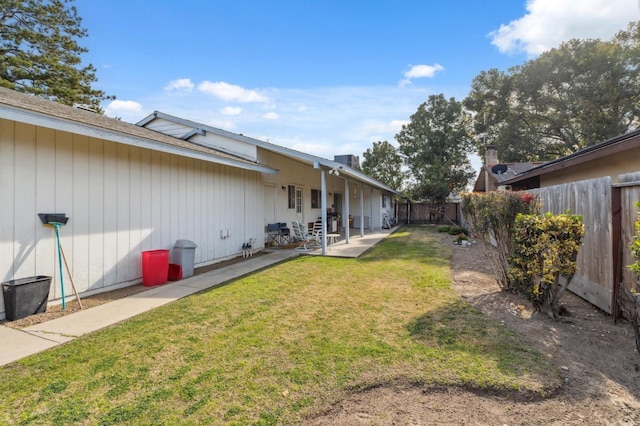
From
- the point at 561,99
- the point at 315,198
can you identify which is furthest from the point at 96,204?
the point at 561,99

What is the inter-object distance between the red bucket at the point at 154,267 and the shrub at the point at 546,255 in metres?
6.40

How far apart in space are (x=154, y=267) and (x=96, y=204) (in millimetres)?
1588

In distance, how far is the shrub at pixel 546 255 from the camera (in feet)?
12.3

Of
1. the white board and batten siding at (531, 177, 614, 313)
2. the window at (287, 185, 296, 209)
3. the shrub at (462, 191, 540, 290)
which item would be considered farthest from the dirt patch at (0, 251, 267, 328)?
the white board and batten siding at (531, 177, 614, 313)

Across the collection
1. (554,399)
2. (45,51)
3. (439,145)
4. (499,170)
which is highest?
(45,51)

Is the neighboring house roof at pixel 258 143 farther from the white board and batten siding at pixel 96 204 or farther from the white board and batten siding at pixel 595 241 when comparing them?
the white board and batten siding at pixel 595 241

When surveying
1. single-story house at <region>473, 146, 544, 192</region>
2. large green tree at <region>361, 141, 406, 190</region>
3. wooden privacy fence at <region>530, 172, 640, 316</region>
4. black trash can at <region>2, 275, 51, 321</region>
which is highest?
large green tree at <region>361, 141, 406, 190</region>

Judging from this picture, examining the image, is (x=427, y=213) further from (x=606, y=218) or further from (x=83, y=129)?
(x=83, y=129)

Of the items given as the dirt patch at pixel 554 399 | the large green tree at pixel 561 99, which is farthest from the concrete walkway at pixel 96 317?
the large green tree at pixel 561 99

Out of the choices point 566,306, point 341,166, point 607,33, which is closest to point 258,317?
point 566,306

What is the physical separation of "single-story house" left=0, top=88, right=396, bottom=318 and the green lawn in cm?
199

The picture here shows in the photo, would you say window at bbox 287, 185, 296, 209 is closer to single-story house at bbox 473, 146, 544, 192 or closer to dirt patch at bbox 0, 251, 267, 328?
dirt patch at bbox 0, 251, 267, 328

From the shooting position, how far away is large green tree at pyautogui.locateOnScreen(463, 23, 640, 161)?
20.8m

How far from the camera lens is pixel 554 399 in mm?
2400
